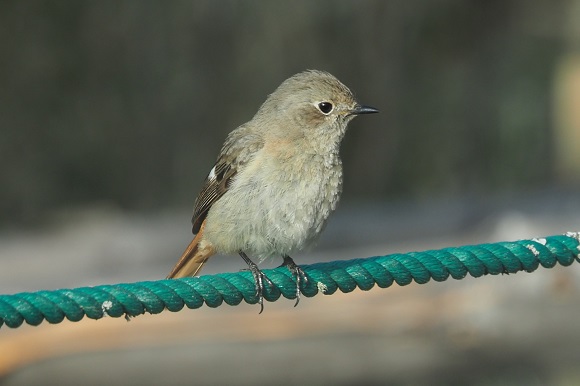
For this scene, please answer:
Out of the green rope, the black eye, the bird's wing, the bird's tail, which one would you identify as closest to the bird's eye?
the black eye

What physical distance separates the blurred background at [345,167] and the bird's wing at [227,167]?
1910 millimetres

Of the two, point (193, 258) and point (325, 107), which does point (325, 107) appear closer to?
point (325, 107)

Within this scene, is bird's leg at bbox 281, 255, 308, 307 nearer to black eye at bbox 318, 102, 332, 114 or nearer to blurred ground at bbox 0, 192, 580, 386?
black eye at bbox 318, 102, 332, 114

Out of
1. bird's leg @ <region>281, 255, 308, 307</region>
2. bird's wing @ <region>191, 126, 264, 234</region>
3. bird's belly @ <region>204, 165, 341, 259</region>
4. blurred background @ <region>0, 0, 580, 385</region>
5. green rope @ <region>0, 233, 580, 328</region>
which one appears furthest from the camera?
blurred background @ <region>0, 0, 580, 385</region>

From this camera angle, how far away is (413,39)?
11.1m

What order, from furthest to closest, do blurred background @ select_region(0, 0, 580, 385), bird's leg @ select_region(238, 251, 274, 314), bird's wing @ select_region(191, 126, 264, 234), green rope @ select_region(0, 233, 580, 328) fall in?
blurred background @ select_region(0, 0, 580, 385) → bird's wing @ select_region(191, 126, 264, 234) → bird's leg @ select_region(238, 251, 274, 314) → green rope @ select_region(0, 233, 580, 328)

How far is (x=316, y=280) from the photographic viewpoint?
440 centimetres

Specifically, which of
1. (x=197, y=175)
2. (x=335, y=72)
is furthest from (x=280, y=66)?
(x=197, y=175)

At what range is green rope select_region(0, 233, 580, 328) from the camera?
357 cm

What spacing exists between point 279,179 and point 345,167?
5.59m

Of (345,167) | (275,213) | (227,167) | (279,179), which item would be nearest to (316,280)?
(275,213)

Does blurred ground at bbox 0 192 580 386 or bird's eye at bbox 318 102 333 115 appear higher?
bird's eye at bbox 318 102 333 115

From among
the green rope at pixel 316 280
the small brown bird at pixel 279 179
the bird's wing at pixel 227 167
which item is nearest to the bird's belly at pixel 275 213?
the small brown bird at pixel 279 179

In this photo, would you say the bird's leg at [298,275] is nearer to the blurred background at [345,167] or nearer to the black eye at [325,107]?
the black eye at [325,107]
